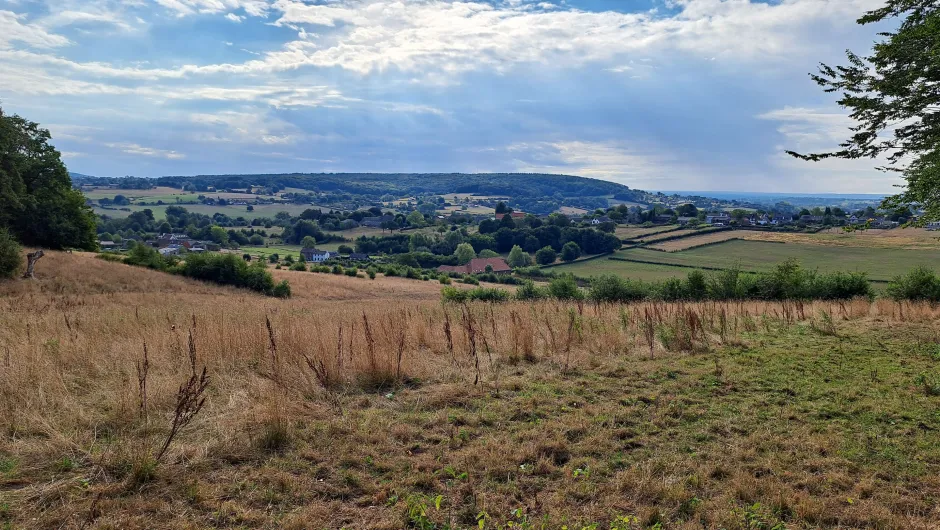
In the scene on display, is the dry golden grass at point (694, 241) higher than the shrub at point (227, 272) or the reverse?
higher

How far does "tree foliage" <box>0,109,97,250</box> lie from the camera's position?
31547 mm

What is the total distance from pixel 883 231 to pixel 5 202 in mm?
98809

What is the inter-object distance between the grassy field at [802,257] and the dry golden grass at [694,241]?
2170 millimetres

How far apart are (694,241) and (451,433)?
253ft

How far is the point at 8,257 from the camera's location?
86.8 feet

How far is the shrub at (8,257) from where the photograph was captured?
26266mm

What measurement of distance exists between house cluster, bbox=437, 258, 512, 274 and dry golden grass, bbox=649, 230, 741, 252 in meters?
22.3

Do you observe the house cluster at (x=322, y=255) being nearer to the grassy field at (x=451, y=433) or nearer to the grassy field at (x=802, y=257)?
the grassy field at (x=802, y=257)

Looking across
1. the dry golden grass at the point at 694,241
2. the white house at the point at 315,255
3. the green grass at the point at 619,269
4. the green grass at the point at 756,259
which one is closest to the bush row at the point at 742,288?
the green grass at the point at 756,259

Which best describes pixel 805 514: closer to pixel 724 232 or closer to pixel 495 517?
pixel 495 517

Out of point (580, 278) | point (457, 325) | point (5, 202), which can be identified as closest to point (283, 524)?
point (457, 325)

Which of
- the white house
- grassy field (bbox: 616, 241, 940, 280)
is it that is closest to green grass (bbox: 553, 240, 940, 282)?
grassy field (bbox: 616, 241, 940, 280)

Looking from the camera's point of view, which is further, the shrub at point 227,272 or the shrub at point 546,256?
the shrub at point 546,256

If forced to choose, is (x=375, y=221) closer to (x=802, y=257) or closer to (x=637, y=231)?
(x=637, y=231)
